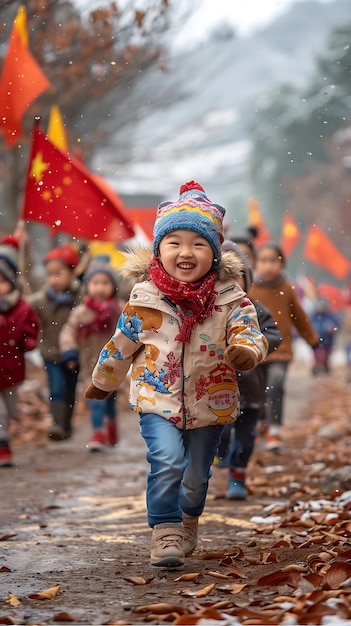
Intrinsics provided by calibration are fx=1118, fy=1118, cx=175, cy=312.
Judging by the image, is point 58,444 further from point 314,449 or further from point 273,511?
point 273,511

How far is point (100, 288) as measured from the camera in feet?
33.4

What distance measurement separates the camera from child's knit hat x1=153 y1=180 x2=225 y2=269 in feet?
16.8

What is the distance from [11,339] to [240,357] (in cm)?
451

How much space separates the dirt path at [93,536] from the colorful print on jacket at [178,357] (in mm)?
710

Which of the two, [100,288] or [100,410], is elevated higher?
[100,288]

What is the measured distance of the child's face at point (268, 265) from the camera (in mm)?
9398

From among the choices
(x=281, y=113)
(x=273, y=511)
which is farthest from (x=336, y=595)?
(x=281, y=113)

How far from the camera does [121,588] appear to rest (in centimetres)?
453

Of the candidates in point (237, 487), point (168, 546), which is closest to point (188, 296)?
point (168, 546)

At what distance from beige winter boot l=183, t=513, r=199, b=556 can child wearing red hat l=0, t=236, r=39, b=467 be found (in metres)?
3.68

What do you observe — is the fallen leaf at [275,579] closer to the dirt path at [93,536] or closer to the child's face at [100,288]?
the dirt path at [93,536]

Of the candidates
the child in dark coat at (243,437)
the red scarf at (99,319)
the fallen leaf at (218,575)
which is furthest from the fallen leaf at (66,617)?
the red scarf at (99,319)

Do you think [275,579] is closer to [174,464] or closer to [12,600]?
[174,464]

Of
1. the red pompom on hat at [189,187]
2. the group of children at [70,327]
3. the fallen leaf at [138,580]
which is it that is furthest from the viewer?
the group of children at [70,327]
